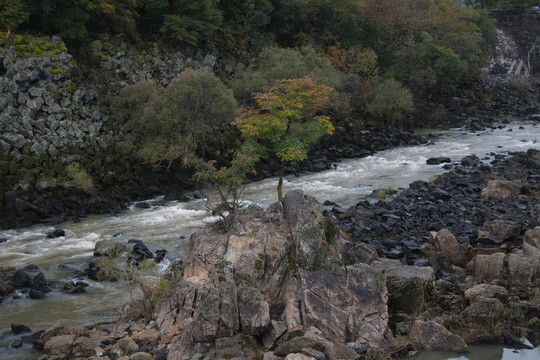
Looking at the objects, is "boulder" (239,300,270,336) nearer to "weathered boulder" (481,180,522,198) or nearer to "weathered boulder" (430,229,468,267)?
"weathered boulder" (430,229,468,267)

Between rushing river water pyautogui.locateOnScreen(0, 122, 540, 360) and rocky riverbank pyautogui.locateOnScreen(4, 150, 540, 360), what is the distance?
5.05 feet

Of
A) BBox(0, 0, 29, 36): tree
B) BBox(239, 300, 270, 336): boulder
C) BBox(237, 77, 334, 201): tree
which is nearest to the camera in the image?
BBox(239, 300, 270, 336): boulder

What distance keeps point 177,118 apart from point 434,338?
27.7 meters

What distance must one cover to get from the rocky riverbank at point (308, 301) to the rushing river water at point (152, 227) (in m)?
1.54

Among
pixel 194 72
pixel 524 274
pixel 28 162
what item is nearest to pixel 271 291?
pixel 524 274

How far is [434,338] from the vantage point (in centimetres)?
1683

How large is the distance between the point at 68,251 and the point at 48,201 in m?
7.23

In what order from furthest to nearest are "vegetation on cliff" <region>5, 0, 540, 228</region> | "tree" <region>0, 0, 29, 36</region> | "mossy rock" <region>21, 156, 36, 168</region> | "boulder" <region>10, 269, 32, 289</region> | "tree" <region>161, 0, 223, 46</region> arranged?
"tree" <region>161, 0, 223, 46</region> → "tree" <region>0, 0, 29, 36</region> → "vegetation on cliff" <region>5, 0, 540, 228</region> → "mossy rock" <region>21, 156, 36, 168</region> → "boulder" <region>10, 269, 32, 289</region>

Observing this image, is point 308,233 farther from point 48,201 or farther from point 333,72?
point 333,72

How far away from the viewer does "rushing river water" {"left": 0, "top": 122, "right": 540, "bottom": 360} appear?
21438 millimetres

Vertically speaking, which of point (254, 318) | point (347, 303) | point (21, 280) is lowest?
point (21, 280)

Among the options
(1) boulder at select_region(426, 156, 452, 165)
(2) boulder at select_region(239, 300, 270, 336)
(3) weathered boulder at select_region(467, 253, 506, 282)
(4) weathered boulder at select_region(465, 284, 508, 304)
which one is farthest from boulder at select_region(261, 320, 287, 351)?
(1) boulder at select_region(426, 156, 452, 165)

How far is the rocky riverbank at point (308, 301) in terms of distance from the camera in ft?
53.5

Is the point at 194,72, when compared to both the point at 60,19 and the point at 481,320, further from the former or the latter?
the point at 481,320
